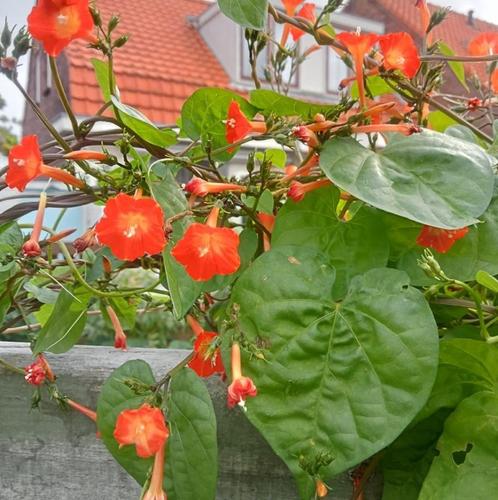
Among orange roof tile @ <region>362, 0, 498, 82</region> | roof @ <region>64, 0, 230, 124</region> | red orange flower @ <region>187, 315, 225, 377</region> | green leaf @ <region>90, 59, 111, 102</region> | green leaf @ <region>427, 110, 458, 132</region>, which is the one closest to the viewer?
red orange flower @ <region>187, 315, 225, 377</region>

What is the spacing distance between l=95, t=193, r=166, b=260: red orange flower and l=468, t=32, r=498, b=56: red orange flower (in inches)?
18.5

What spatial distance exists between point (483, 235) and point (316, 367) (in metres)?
0.19

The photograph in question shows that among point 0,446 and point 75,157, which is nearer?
point 75,157

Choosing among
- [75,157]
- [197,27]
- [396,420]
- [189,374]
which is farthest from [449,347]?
[197,27]

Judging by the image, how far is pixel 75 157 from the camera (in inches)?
22.0

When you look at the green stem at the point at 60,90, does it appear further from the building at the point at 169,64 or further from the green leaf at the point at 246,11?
the building at the point at 169,64

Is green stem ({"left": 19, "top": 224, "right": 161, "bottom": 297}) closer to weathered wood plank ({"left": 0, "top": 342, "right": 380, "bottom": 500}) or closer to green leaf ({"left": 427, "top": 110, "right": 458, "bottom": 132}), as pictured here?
weathered wood plank ({"left": 0, "top": 342, "right": 380, "bottom": 500})

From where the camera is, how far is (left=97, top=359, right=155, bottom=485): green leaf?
0.55 m

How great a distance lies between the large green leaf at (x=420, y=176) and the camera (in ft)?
1.60

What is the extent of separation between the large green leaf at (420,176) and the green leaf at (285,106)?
40 millimetres

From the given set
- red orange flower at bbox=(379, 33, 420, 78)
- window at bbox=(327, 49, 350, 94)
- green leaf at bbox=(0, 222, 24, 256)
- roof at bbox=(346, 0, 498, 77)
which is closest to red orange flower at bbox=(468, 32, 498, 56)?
red orange flower at bbox=(379, 33, 420, 78)

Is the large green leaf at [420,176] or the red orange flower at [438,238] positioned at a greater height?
the large green leaf at [420,176]

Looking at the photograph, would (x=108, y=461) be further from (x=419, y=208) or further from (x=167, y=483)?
(x=419, y=208)

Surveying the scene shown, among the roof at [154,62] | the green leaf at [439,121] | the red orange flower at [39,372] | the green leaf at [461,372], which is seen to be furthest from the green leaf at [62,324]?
the roof at [154,62]
